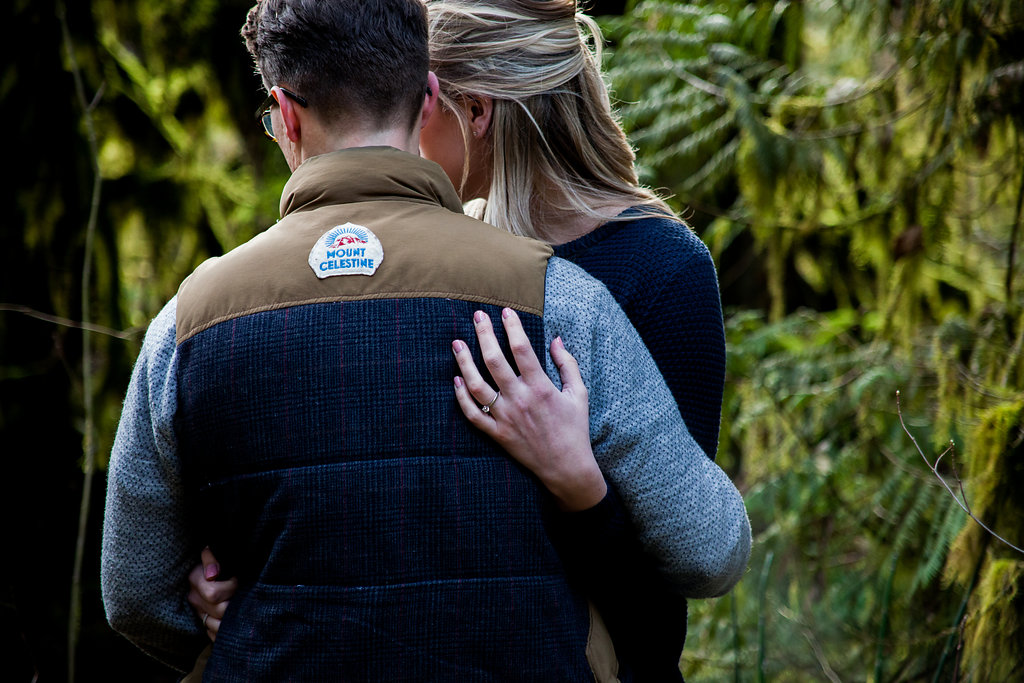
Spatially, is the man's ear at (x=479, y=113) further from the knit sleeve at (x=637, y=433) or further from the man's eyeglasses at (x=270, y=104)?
the knit sleeve at (x=637, y=433)

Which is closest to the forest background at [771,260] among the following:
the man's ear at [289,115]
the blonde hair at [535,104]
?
the blonde hair at [535,104]

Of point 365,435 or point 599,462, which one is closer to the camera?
point 365,435

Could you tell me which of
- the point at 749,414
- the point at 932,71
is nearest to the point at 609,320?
the point at 932,71

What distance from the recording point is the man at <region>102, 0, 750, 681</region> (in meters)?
1.09

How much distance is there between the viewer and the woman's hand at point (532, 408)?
113 centimetres

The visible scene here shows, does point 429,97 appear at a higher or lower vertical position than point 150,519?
higher

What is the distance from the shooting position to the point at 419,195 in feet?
4.10

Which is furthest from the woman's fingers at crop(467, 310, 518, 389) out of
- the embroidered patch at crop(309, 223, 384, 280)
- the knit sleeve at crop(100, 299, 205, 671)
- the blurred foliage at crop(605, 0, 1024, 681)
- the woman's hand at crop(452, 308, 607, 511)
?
the blurred foliage at crop(605, 0, 1024, 681)

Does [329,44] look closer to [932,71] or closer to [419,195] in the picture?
[419,195]

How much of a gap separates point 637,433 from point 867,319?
2343 millimetres

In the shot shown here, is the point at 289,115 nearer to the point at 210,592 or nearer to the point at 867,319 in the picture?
the point at 210,592

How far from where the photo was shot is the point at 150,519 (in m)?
1.23

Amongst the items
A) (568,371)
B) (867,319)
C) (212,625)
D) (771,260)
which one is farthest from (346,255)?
(867,319)

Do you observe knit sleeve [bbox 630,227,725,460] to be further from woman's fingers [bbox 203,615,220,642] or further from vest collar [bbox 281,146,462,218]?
woman's fingers [bbox 203,615,220,642]
